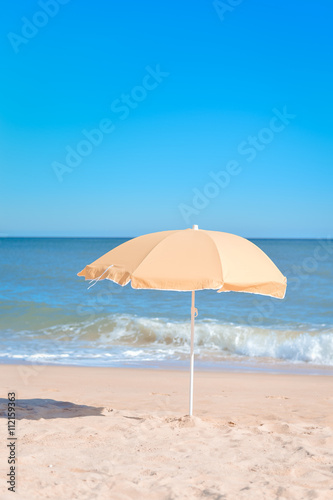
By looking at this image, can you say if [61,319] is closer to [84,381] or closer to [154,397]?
[84,381]

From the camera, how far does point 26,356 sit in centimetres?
1113

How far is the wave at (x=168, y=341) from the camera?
11703 mm

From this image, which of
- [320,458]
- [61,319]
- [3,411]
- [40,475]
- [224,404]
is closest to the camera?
[40,475]

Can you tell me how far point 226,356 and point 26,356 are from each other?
4.60 m

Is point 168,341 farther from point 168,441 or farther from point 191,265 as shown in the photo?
point 191,265

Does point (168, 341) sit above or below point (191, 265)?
below

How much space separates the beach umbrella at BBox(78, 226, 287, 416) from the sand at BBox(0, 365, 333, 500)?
57.3 inches

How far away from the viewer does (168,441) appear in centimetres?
504

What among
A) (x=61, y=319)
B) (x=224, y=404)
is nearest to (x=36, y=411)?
(x=224, y=404)

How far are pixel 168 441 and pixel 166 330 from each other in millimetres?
9159

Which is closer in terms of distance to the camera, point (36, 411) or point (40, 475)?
point (40, 475)

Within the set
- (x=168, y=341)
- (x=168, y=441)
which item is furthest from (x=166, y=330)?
(x=168, y=441)

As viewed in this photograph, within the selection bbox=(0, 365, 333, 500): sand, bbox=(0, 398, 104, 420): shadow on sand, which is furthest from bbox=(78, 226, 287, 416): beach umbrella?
bbox=(0, 398, 104, 420): shadow on sand

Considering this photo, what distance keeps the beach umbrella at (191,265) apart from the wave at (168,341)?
6.50 metres
